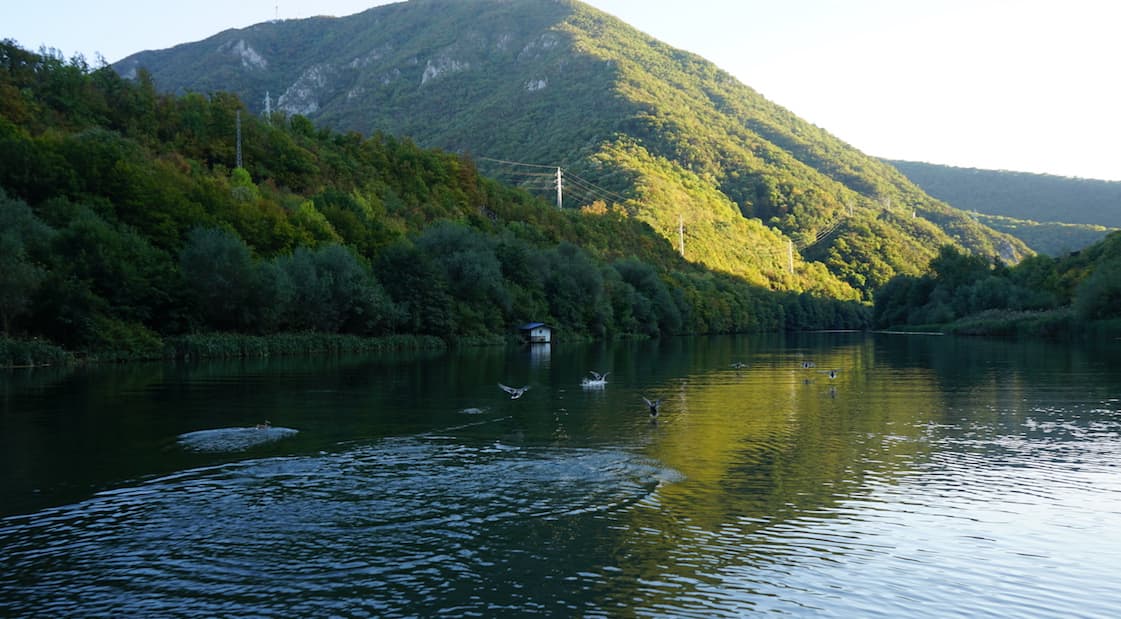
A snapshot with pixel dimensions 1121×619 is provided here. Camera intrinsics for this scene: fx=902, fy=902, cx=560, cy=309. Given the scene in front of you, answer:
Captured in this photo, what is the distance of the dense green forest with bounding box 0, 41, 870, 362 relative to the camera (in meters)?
60.9

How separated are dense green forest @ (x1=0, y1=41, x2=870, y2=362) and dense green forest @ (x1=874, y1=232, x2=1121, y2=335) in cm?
4086

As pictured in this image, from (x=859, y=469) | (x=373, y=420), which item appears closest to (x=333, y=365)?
(x=373, y=420)

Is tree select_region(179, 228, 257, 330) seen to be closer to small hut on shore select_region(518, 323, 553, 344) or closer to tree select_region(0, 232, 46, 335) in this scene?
tree select_region(0, 232, 46, 335)

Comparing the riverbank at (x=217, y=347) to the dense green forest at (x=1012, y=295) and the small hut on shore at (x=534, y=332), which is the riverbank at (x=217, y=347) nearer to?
the small hut on shore at (x=534, y=332)

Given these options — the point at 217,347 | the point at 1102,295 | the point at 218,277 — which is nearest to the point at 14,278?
the point at 217,347

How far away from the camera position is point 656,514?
16.5 meters

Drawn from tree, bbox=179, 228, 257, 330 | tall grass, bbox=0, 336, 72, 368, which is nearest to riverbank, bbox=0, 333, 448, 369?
tall grass, bbox=0, 336, 72, 368

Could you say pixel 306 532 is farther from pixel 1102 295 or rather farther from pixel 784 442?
pixel 1102 295

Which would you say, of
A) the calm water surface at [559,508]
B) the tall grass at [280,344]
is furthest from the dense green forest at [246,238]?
the calm water surface at [559,508]

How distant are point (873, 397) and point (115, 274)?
4975cm

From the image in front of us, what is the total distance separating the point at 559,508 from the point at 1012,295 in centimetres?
14151

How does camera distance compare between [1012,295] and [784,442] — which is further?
[1012,295]

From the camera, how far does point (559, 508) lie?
56.0 feet

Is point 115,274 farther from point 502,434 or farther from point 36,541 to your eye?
point 36,541
